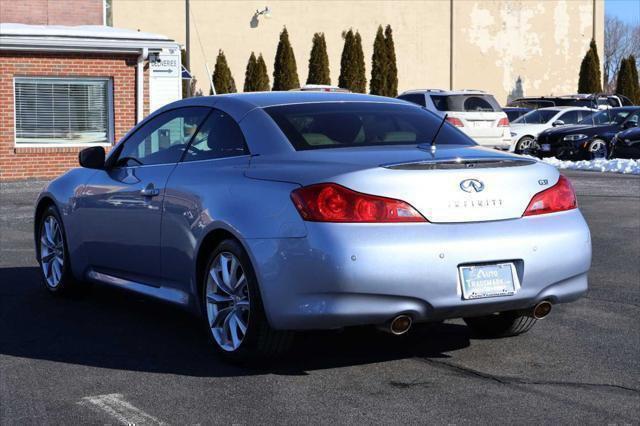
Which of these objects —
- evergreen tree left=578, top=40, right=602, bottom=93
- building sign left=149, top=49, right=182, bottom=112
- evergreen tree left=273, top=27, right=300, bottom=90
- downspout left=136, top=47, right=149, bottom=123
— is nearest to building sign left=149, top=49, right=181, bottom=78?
building sign left=149, top=49, right=182, bottom=112

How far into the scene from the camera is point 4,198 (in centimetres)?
1884

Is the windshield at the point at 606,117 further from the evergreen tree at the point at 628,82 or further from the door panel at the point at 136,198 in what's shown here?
the evergreen tree at the point at 628,82

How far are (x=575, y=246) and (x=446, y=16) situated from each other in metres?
49.4

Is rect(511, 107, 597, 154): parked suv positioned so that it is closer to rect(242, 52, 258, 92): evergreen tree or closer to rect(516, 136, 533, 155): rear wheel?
rect(516, 136, 533, 155): rear wheel

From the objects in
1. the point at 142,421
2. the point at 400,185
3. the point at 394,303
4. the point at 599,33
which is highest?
the point at 599,33

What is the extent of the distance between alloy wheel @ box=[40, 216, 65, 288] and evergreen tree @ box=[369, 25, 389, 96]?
41155 millimetres

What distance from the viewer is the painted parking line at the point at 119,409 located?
5.17m

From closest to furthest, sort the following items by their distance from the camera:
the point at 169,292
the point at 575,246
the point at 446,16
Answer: the point at 575,246
the point at 169,292
the point at 446,16

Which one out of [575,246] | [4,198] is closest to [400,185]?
[575,246]

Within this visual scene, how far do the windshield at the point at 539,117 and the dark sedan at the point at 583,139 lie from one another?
2.64 metres

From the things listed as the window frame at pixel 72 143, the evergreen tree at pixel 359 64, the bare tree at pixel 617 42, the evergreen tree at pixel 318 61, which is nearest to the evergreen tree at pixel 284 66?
the evergreen tree at pixel 318 61

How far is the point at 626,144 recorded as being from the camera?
25922 millimetres

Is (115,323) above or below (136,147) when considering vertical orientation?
below

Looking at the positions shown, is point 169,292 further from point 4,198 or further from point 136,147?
point 4,198
